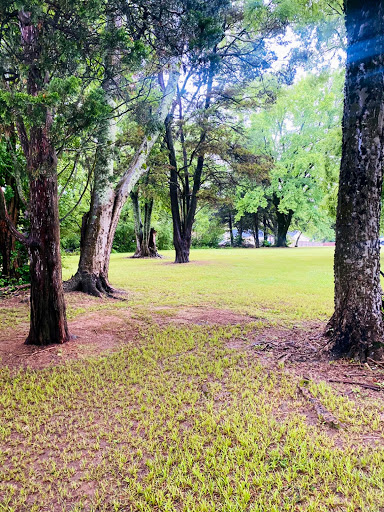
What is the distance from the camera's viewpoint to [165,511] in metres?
1.47

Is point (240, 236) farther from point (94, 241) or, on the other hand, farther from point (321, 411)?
point (321, 411)

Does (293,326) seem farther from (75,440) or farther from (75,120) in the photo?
(75,120)

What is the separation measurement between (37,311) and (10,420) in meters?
1.53

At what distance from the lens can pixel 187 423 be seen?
221 centimetres

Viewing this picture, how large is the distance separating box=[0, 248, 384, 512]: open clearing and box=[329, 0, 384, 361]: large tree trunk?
0.42 meters

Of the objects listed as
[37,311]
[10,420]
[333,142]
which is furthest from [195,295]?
[333,142]

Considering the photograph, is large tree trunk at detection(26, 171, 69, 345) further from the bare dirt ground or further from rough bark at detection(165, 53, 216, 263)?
rough bark at detection(165, 53, 216, 263)

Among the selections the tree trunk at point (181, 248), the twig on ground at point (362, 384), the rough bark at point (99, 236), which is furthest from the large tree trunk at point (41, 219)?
the tree trunk at point (181, 248)

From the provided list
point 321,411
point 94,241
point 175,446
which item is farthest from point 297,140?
point 175,446

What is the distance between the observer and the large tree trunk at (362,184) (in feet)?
10.0

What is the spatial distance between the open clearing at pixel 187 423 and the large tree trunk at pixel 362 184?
0.42m

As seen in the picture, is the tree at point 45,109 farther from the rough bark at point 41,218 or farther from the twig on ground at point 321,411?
the twig on ground at point 321,411

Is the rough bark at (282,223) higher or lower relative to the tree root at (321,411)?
higher

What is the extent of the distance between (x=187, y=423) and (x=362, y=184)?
281cm
